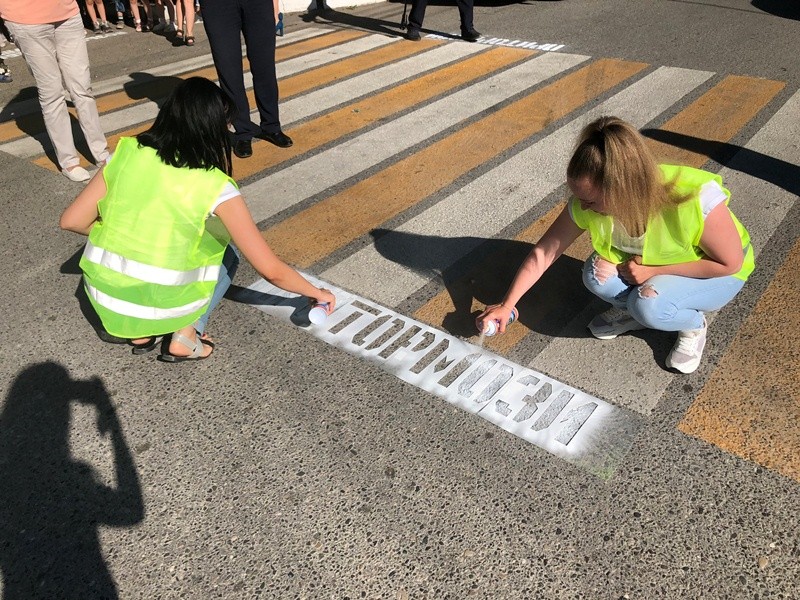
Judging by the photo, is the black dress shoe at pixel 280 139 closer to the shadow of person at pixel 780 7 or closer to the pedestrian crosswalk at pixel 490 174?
the pedestrian crosswalk at pixel 490 174

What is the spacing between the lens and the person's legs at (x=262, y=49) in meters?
4.86

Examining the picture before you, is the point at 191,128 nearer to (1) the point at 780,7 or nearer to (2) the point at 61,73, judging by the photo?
(2) the point at 61,73

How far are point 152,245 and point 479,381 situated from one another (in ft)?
4.77

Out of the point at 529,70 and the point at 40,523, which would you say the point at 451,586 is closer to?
the point at 40,523

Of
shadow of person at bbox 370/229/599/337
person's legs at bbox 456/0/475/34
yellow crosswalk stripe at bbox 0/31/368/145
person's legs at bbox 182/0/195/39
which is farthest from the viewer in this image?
person's legs at bbox 182/0/195/39

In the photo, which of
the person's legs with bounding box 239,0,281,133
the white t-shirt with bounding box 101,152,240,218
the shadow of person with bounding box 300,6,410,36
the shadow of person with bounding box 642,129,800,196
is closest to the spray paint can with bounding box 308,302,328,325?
the white t-shirt with bounding box 101,152,240,218

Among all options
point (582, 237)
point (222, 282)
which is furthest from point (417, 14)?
point (222, 282)

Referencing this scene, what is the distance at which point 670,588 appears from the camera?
6.39 feet

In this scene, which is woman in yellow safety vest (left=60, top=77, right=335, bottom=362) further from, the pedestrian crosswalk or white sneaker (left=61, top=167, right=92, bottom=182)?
white sneaker (left=61, top=167, right=92, bottom=182)

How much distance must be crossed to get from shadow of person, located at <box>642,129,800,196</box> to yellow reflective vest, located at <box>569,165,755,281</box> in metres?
2.07

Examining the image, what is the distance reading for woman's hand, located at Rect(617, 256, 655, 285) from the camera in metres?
2.64

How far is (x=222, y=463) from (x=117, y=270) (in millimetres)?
900

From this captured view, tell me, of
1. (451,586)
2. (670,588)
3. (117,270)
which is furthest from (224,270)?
(670,588)

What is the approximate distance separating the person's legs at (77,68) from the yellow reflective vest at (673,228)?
12.1 feet
